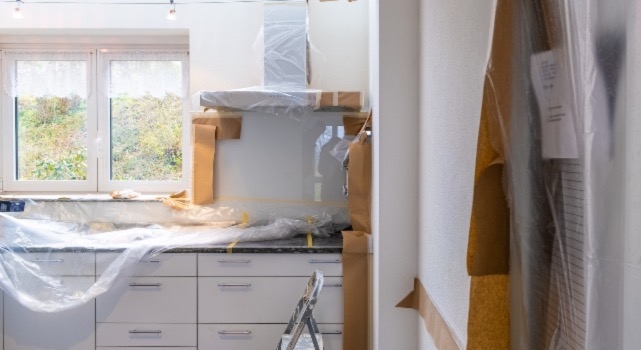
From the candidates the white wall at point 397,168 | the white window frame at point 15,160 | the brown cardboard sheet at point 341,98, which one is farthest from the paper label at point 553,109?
the white window frame at point 15,160

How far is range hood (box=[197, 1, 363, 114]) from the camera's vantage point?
98.7 inches

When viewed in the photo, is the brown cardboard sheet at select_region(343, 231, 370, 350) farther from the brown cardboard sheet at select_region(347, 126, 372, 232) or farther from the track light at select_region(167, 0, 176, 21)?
the track light at select_region(167, 0, 176, 21)

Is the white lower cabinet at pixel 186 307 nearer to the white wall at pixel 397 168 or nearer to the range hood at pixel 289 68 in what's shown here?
the white wall at pixel 397 168

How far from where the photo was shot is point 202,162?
2834 mm

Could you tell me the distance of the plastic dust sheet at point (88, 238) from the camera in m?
2.24

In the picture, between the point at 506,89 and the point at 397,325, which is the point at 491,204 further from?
the point at 397,325

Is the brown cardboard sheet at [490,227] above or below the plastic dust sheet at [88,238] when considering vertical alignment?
above

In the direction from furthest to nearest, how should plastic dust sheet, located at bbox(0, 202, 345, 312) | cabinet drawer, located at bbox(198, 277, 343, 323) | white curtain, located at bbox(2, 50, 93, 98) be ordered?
white curtain, located at bbox(2, 50, 93, 98) → cabinet drawer, located at bbox(198, 277, 343, 323) → plastic dust sheet, located at bbox(0, 202, 345, 312)

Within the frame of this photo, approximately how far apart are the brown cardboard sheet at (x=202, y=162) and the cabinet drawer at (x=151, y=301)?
625 millimetres

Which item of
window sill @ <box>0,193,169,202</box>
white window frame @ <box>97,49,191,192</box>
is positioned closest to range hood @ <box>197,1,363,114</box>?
white window frame @ <box>97,49,191,192</box>

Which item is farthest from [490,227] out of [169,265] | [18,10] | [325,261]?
[18,10]

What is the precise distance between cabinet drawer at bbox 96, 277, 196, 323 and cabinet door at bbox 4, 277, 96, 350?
0.25 feet

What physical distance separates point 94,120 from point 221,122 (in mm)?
869

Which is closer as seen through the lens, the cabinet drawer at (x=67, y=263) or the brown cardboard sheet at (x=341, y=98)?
the cabinet drawer at (x=67, y=263)
